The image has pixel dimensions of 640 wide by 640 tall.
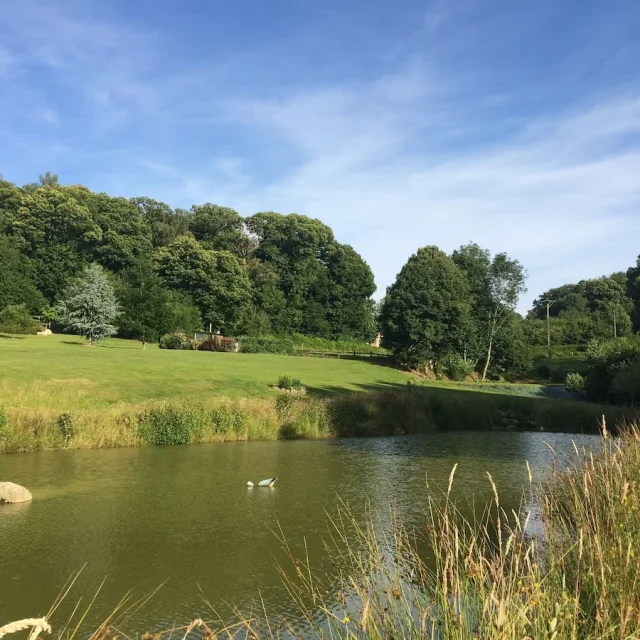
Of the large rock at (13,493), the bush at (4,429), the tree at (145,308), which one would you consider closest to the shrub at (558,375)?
the tree at (145,308)

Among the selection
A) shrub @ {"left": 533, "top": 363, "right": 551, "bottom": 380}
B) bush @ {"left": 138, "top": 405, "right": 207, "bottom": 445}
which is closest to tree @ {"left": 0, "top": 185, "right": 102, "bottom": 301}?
shrub @ {"left": 533, "top": 363, "right": 551, "bottom": 380}

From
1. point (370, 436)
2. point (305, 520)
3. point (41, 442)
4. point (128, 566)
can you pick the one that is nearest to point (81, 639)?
point (128, 566)

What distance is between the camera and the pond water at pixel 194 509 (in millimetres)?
7844

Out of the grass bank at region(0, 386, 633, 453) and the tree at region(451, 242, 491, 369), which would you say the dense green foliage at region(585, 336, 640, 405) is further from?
the tree at region(451, 242, 491, 369)

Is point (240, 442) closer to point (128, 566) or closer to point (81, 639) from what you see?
point (128, 566)

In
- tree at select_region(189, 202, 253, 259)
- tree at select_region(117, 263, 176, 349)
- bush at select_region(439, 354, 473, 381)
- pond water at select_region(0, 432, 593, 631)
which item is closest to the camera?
pond water at select_region(0, 432, 593, 631)

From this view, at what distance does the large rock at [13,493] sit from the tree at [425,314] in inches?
1584

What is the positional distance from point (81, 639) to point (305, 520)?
520 cm

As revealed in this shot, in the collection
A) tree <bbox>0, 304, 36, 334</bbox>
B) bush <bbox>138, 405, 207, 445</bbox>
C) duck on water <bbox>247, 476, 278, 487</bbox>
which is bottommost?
duck on water <bbox>247, 476, 278, 487</bbox>

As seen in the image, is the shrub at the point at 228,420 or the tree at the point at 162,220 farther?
the tree at the point at 162,220

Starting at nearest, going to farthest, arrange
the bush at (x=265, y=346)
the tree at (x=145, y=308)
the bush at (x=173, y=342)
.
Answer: the tree at (x=145, y=308), the bush at (x=173, y=342), the bush at (x=265, y=346)

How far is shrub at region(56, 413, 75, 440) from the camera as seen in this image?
61.5ft

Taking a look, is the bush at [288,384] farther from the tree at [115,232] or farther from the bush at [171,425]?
the tree at [115,232]

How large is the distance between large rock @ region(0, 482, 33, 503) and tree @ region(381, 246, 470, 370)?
40240mm
